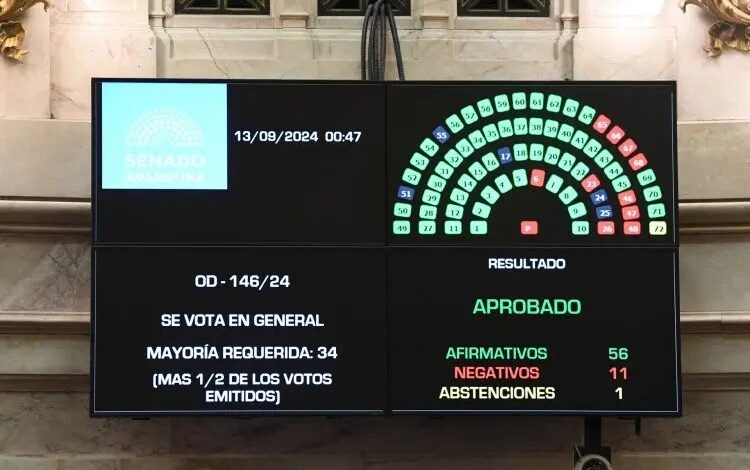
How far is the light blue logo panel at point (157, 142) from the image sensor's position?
526cm

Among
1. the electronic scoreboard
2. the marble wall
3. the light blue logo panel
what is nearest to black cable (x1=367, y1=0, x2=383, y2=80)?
the marble wall

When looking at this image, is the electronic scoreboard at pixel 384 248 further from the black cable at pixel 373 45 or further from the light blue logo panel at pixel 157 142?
the black cable at pixel 373 45

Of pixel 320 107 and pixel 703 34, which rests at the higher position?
pixel 703 34

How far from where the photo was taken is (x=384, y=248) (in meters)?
5.26

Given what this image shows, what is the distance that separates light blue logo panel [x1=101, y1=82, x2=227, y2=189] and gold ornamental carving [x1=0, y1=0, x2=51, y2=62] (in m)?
0.82

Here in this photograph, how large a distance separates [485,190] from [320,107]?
912 millimetres

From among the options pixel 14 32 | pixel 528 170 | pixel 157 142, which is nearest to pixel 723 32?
pixel 528 170

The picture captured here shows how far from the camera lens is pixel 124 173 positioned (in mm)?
5258

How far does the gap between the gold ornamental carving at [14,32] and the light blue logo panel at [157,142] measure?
82 cm

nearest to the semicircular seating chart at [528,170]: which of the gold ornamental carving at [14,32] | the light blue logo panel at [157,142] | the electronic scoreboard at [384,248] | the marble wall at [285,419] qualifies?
the electronic scoreboard at [384,248]

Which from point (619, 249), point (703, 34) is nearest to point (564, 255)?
point (619, 249)

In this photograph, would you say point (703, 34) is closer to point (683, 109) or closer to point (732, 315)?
point (683, 109)

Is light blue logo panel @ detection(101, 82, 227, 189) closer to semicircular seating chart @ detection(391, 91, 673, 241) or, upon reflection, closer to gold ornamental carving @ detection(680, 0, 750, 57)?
semicircular seating chart @ detection(391, 91, 673, 241)

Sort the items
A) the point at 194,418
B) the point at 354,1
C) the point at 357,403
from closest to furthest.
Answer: the point at 357,403
the point at 194,418
the point at 354,1
